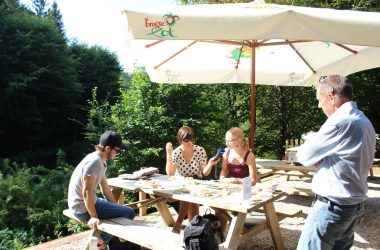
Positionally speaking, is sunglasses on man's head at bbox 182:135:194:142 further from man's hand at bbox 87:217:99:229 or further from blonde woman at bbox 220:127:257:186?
man's hand at bbox 87:217:99:229

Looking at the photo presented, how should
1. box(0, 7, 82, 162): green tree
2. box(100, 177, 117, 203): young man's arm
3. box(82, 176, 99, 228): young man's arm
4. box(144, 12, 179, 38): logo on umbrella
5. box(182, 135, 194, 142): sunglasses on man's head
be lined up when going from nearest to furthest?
box(144, 12, 179, 38): logo on umbrella
box(82, 176, 99, 228): young man's arm
box(100, 177, 117, 203): young man's arm
box(182, 135, 194, 142): sunglasses on man's head
box(0, 7, 82, 162): green tree

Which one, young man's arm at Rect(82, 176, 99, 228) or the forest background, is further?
the forest background

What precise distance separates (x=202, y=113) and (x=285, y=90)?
4486 mm

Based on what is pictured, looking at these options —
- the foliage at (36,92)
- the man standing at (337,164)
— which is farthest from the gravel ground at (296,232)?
the foliage at (36,92)

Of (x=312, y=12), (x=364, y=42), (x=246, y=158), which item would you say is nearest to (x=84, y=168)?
(x=246, y=158)

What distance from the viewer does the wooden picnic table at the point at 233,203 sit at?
10.3ft

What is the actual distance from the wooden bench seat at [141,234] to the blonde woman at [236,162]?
953 millimetres

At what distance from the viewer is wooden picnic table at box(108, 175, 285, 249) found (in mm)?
3127

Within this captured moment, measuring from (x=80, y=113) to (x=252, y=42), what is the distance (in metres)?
11.8

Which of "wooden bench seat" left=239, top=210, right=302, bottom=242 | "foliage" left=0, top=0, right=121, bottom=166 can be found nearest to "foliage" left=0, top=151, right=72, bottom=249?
"wooden bench seat" left=239, top=210, right=302, bottom=242

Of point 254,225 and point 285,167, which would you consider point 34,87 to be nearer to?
point 285,167

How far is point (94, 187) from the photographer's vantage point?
337 centimetres

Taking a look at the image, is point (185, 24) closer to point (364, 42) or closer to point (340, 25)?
point (340, 25)

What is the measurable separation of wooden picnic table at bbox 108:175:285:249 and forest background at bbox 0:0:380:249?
6.95 feet
